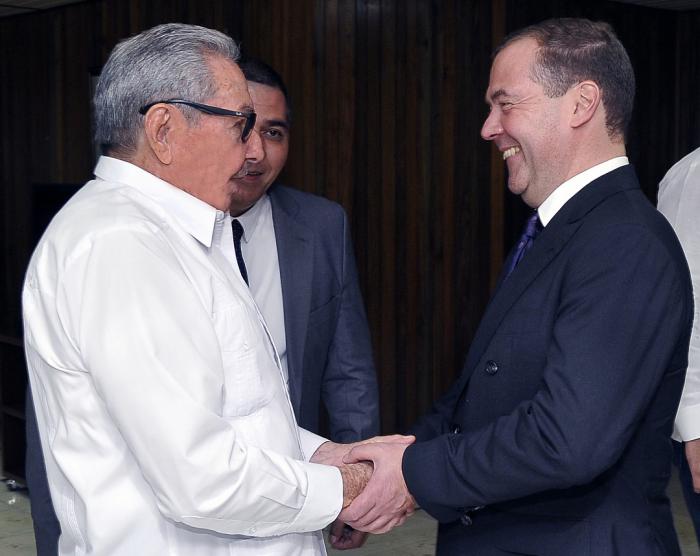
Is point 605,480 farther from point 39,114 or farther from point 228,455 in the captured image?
point 39,114

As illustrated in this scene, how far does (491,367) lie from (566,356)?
186mm

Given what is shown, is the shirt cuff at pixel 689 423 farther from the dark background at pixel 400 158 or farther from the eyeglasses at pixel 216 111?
the dark background at pixel 400 158

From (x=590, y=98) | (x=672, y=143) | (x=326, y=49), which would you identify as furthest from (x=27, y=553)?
(x=672, y=143)

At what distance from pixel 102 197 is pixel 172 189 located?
119mm

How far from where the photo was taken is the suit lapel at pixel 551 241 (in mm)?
1747

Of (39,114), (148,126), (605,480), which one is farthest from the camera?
(39,114)

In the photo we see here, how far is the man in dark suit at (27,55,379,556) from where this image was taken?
2537 millimetres

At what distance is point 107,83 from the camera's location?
1621 millimetres

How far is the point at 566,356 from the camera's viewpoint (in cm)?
162

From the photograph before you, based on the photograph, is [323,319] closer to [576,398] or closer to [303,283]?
[303,283]

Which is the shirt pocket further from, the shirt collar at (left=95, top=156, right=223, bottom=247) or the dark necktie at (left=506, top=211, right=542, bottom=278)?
the dark necktie at (left=506, top=211, right=542, bottom=278)

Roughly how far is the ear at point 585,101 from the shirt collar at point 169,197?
689 mm

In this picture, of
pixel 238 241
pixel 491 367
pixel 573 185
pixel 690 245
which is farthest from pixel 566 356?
pixel 238 241

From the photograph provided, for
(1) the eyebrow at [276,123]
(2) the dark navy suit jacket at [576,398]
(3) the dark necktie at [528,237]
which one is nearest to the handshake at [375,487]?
(2) the dark navy suit jacket at [576,398]
